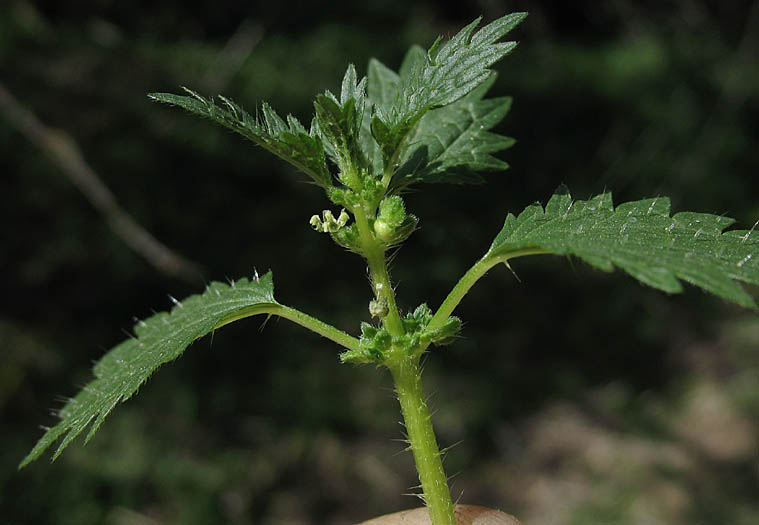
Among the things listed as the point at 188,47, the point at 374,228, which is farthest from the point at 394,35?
the point at 374,228

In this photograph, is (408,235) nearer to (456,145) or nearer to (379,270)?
(379,270)

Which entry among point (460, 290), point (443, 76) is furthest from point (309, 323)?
point (443, 76)

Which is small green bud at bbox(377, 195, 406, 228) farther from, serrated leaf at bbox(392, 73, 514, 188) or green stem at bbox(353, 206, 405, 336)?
serrated leaf at bbox(392, 73, 514, 188)

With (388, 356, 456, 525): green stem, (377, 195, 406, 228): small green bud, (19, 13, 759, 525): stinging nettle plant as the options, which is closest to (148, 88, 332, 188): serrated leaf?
(19, 13, 759, 525): stinging nettle plant

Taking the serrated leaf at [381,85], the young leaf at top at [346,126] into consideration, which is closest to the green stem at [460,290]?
the young leaf at top at [346,126]

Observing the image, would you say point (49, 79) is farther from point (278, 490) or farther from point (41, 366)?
point (278, 490)
